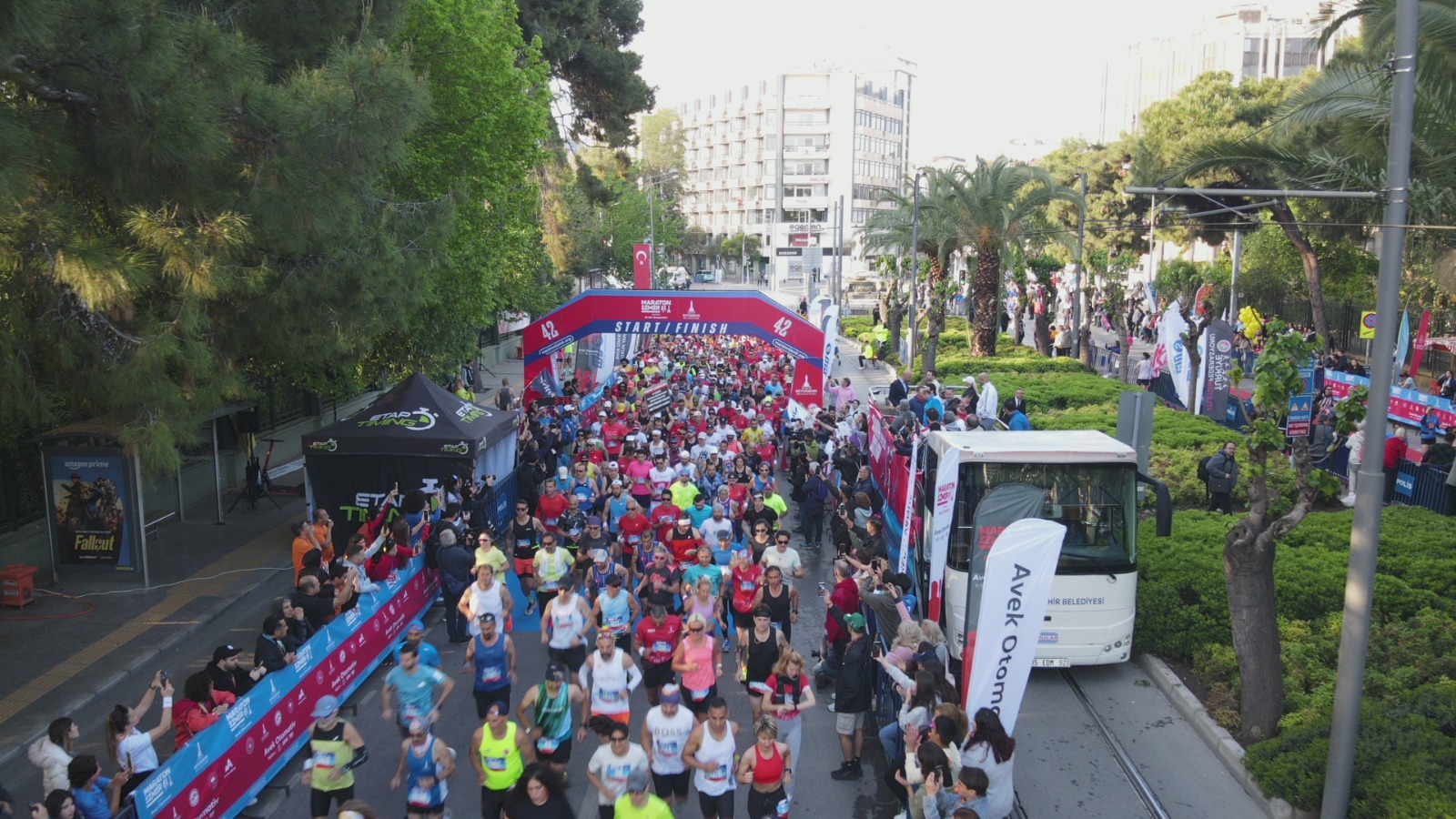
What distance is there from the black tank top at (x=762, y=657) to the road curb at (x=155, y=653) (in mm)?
6693

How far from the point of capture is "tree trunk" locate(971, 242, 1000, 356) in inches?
1448

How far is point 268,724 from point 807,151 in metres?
119

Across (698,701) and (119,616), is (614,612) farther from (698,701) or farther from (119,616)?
(119,616)

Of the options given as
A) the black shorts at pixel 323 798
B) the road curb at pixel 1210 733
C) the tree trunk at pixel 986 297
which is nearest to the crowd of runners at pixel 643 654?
the black shorts at pixel 323 798

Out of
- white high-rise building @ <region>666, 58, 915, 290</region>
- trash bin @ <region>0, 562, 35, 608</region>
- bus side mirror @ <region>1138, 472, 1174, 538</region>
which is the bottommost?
trash bin @ <region>0, 562, 35, 608</region>

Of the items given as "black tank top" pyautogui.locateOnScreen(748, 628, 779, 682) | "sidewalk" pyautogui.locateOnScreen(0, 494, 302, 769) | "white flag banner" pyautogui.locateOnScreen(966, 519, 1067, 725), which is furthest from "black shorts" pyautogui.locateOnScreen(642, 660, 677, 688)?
"sidewalk" pyautogui.locateOnScreen(0, 494, 302, 769)

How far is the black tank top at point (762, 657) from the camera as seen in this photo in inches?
364

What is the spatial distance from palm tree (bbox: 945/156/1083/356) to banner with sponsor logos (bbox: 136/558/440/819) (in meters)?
28.1

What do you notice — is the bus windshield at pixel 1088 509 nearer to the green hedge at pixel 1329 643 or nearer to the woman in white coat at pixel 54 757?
the green hedge at pixel 1329 643

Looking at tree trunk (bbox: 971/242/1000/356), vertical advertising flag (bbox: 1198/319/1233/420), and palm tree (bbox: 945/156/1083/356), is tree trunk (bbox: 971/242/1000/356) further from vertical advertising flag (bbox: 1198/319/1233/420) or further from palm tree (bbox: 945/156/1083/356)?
vertical advertising flag (bbox: 1198/319/1233/420)

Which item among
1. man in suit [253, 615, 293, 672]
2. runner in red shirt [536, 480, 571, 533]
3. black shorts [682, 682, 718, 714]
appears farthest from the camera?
runner in red shirt [536, 480, 571, 533]

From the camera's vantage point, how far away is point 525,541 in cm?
1359

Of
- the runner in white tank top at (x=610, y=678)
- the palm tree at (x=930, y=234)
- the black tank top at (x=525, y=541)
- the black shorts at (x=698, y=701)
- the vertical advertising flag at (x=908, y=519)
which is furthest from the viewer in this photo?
the palm tree at (x=930, y=234)

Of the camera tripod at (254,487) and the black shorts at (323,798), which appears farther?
the camera tripod at (254,487)
